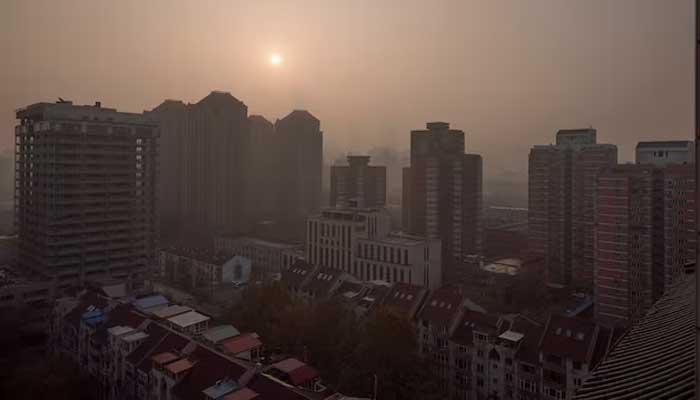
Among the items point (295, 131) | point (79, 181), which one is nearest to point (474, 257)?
point (79, 181)

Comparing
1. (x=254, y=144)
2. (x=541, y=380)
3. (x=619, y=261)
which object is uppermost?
(x=254, y=144)

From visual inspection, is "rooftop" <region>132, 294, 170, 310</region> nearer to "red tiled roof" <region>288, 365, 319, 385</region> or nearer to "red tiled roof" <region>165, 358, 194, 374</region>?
"red tiled roof" <region>165, 358, 194, 374</region>

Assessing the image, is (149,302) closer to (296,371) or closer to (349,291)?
(349,291)

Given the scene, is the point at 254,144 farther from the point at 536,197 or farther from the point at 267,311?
the point at 267,311

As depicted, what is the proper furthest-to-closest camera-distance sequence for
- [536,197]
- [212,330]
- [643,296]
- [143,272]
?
[536,197] < [143,272] < [643,296] < [212,330]

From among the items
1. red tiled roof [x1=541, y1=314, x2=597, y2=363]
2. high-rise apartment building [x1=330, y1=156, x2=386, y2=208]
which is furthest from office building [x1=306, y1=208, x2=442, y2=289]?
high-rise apartment building [x1=330, y1=156, x2=386, y2=208]

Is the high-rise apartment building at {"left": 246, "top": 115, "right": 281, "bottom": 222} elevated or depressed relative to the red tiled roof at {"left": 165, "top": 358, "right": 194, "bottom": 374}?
elevated

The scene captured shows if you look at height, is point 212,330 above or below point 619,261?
below
